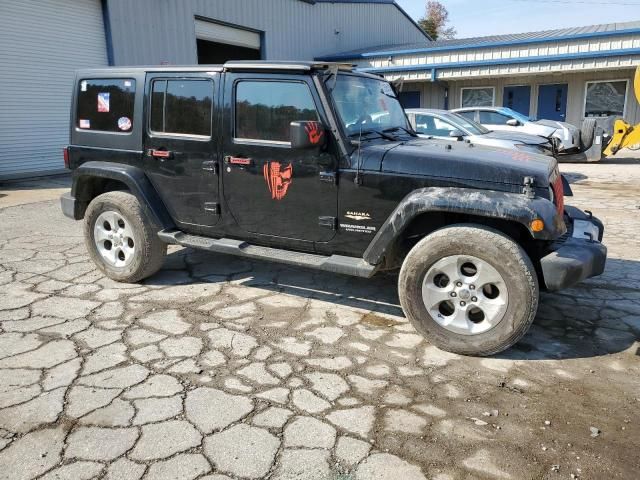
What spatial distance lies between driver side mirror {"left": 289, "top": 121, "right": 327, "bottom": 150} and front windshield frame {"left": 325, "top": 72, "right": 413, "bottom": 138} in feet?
0.82

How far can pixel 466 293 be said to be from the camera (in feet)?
11.5

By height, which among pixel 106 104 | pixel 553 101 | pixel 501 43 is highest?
pixel 501 43

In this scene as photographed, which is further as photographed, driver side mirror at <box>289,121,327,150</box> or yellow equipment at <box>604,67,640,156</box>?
yellow equipment at <box>604,67,640,156</box>

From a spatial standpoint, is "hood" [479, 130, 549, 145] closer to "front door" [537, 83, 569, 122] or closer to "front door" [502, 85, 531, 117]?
"front door" [537, 83, 569, 122]

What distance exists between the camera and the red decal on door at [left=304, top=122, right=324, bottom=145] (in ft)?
12.0

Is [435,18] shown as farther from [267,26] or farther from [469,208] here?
[469,208]

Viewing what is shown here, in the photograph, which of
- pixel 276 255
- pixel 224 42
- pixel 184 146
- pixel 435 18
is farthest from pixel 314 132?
pixel 435 18

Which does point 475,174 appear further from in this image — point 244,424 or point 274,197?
point 244,424

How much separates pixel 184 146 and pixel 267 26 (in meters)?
16.1

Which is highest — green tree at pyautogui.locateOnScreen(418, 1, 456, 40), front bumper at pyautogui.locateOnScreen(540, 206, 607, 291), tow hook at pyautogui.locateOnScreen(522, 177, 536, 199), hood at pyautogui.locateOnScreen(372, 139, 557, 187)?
green tree at pyautogui.locateOnScreen(418, 1, 456, 40)

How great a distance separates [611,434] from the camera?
8.98ft

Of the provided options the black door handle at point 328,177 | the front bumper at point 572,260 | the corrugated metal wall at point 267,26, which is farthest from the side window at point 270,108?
the corrugated metal wall at point 267,26

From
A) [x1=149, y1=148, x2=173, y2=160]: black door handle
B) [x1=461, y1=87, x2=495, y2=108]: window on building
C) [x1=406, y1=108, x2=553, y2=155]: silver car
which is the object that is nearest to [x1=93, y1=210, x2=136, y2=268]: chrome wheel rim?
[x1=149, y1=148, x2=173, y2=160]: black door handle

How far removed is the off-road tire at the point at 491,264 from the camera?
334cm
